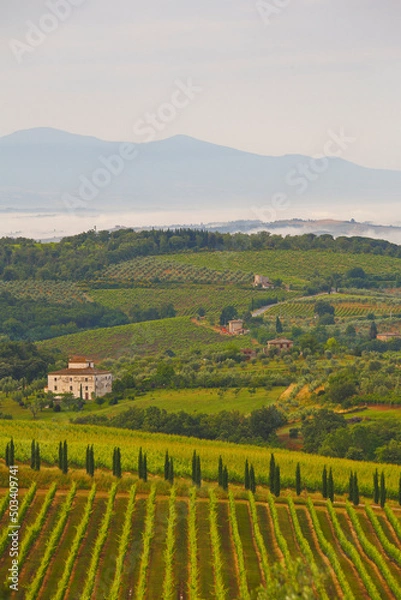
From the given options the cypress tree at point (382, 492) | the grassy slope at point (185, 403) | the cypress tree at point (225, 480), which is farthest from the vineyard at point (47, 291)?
the cypress tree at point (382, 492)

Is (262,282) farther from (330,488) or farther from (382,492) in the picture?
(382,492)

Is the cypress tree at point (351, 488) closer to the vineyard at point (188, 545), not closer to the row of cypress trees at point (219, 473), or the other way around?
the row of cypress trees at point (219, 473)

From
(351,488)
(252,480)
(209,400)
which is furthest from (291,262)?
(252,480)

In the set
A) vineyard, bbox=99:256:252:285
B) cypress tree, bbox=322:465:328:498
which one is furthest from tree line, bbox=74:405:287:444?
vineyard, bbox=99:256:252:285

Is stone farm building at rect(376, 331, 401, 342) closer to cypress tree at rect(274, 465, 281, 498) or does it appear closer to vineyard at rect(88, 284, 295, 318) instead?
vineyard at rect(88, 284, 295, 318)

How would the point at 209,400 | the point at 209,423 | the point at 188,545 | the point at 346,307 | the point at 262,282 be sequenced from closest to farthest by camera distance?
the point at 188,545
the point at 209,423
the point at 209,400
the point at 346,307
the point at 262,282
